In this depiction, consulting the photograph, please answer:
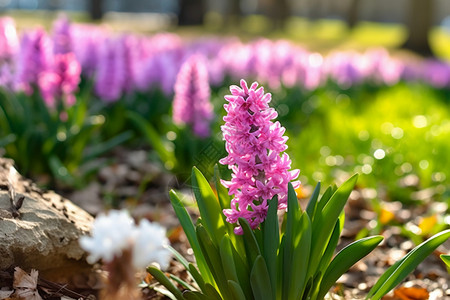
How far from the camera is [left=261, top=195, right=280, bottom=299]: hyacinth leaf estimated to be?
173cm

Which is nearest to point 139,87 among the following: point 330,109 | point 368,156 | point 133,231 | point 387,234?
point 330,109

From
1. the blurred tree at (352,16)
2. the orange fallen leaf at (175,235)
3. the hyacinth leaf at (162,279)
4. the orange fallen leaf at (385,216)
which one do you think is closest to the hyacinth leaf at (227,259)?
the hyacinth leaf at (162,279)

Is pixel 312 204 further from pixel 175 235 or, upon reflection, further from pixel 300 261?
pixel 175 235

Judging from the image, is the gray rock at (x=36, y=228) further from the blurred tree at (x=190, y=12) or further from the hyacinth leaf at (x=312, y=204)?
the blurred tree at (x=190, y=12)

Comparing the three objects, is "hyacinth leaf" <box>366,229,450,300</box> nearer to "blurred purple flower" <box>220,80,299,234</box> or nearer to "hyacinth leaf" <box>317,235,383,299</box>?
"hyacinth leaf" <box>317,235,383,299</box>

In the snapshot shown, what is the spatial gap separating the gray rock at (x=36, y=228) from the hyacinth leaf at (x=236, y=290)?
691 mm

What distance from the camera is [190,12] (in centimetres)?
2408

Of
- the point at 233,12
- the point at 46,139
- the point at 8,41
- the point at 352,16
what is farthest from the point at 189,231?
the point at 352,16

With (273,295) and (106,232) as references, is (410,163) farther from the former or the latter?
(106,232)

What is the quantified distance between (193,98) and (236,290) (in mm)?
2311

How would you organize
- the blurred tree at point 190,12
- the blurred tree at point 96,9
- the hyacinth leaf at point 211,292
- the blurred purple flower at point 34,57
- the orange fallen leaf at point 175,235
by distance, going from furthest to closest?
Result: the blurred tree at point 96,9 → the blurred tree at point 190,12 → the blurred purple flower at point 34,57 → the orange fallen leaf at point 175,235 → the hyacinth leaf at point 211,292

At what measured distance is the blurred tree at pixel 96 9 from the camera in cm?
2700

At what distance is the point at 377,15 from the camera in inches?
2635

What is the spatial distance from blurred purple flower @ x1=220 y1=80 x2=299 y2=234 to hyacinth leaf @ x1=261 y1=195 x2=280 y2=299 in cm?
5
